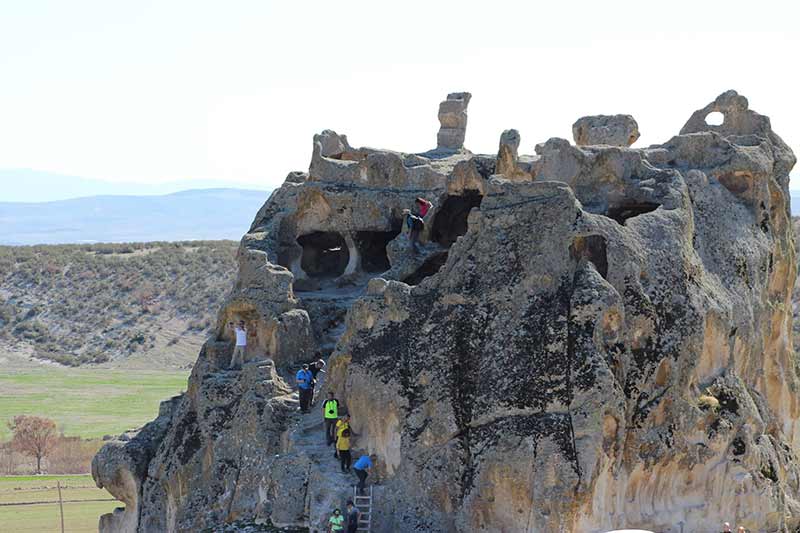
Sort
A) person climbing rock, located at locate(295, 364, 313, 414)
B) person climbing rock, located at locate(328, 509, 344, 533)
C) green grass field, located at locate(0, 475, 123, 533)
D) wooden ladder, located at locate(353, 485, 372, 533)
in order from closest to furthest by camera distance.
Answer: person climbing rock, located at locate(328, 509, 344, 533) → wooden ladder, located at locate(353, 485, 372, 533) → person climbing rock, located at locate(295, 364, 313, 414) → green grass field, located at locate(0, 475, 123, 533)

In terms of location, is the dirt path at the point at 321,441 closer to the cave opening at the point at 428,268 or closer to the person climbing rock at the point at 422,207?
the cave opening at the point at 428,268

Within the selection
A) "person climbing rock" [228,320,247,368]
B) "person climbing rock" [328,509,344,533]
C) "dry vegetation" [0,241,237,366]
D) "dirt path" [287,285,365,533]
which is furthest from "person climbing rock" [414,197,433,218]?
"dry vegetation" [0,241,237,366]

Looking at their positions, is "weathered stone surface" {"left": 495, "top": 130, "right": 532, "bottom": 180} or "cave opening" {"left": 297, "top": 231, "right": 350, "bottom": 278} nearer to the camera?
"weathered stone surface" {"left": 495, "top": 130, "right": 532, "bottom": 180}

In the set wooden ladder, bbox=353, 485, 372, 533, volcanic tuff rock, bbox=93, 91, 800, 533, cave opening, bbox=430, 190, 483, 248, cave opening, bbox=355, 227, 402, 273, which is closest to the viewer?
volcanic tuff rock, bbox=93, 91, 800, 533

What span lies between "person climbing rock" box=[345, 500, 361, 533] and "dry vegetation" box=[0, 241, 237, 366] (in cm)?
6061

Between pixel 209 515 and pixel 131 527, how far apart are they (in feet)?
12.4

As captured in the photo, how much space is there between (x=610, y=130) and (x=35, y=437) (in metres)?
32.2

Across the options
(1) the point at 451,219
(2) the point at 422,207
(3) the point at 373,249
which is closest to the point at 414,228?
(2) the point at 422,207

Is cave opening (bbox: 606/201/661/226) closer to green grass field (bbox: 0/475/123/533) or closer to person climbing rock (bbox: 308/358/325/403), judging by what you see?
person climbing rock (bbox: 308/358/325/403)

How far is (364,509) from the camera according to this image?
95.8ft

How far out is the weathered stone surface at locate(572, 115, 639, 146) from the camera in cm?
3759

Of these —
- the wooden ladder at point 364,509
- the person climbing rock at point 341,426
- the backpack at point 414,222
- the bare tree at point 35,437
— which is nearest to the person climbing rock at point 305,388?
the person climbing rock at point 341,426

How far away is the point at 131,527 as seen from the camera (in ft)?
116

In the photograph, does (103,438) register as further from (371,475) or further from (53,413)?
(371,475)
